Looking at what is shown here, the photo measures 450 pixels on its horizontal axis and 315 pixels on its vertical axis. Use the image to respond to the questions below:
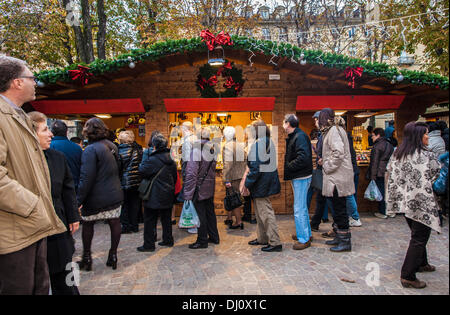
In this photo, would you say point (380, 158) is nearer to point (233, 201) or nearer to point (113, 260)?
point (233, 201)

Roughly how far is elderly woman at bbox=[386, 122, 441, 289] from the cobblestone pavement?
217mm

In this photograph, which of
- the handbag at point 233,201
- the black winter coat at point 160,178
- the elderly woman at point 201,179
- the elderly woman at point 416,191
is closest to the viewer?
the elderly woman at point 416,191

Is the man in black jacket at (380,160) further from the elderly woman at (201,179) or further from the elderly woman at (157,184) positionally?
the elderly woman at (157,184)

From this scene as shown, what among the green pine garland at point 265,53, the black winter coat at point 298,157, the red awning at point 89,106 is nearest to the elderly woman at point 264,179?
the black winter coat at point 298,157

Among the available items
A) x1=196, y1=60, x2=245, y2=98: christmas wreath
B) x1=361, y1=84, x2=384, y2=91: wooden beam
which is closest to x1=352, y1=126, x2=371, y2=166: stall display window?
x1=361, y1=84, x2=384, y2=91: wooden beam

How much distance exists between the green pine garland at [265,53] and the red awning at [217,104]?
137 cm

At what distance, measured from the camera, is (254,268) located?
3.86m

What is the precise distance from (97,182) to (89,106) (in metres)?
4.00

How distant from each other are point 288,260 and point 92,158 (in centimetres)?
327

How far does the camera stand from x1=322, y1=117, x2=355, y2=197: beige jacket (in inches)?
164

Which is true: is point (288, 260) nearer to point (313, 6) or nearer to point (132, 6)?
point (313, 6)

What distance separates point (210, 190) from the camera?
184 inches

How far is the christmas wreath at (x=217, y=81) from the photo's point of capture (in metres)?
6.93

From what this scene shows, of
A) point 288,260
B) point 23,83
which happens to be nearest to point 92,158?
point 23,83
